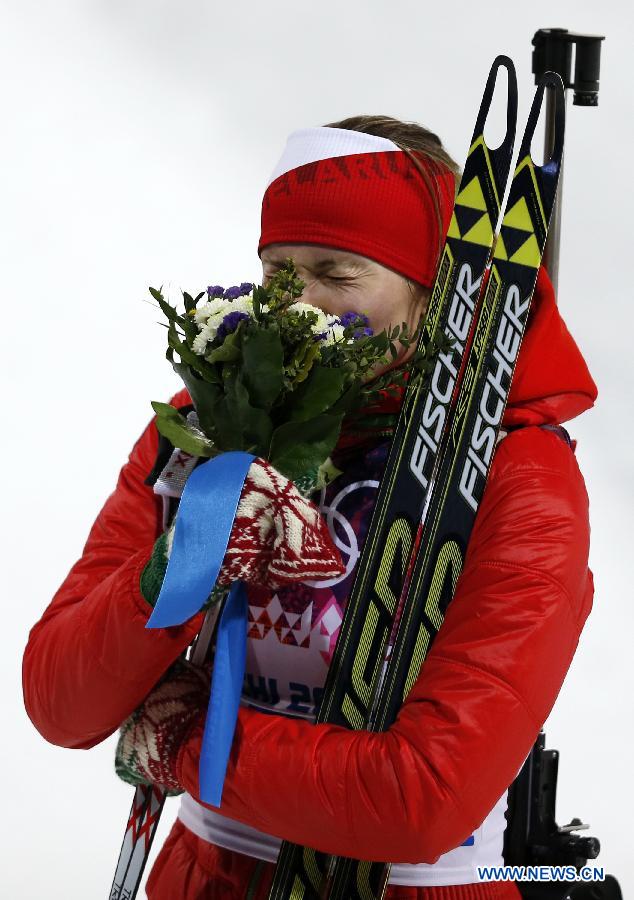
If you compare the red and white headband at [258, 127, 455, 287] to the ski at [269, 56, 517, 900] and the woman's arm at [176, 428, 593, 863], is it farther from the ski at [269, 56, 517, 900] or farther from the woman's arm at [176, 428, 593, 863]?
the woman's arm at [176, 428, 593, 863]

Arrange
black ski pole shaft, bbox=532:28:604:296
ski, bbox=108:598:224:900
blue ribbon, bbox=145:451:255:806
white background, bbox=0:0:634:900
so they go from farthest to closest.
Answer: white background, bbox=0:0:634:900 < black ski pole shaft, bbox=532:28:604:296 < ski, bbox=108:598:224:900 < blue ribbon, bbox=145:451:255:806

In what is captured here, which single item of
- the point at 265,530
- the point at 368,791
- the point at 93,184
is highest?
the point at 93,184

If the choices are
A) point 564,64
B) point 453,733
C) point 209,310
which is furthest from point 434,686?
point 564,64

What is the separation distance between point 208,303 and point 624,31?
3086 mm

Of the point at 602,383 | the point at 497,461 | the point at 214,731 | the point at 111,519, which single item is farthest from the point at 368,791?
the point at 602,383

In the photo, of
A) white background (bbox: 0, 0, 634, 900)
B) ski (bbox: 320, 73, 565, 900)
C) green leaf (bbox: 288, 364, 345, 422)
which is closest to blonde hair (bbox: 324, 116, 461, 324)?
ski (bbox: 320, 73, 565, 900)

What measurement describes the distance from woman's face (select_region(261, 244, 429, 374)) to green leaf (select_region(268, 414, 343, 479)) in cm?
22

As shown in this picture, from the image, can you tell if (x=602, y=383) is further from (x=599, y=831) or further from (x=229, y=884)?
(x=229, y=884)

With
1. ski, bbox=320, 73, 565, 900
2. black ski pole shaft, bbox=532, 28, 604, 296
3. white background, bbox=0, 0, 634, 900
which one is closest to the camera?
ski, bbox=320, 73, 565, 900

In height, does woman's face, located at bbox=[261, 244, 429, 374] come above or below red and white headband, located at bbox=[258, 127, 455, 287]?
below

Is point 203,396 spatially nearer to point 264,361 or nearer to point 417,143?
point 264,361

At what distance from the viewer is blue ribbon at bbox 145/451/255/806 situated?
4.53ft

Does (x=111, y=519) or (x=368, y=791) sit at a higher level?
(x=111, y=519)

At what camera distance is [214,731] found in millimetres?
1467
